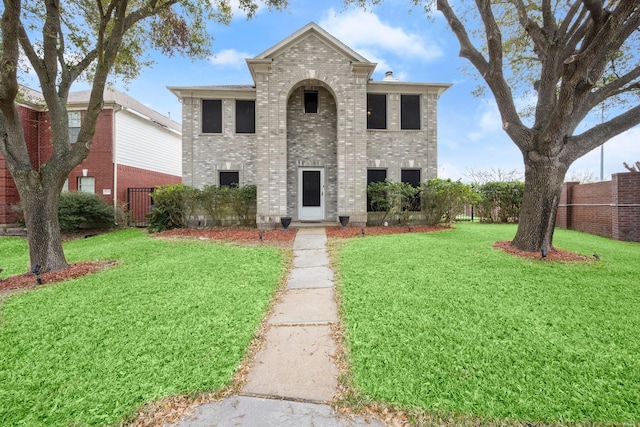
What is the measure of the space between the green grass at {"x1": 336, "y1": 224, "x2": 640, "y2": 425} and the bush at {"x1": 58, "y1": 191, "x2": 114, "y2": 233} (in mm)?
11997

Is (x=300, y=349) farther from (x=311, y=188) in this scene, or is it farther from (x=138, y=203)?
(x=138, y=203)

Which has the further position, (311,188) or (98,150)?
(98,150)

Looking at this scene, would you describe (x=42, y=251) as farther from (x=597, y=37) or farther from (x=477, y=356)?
(x=597, y=37)

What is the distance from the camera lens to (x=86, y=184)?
14.5 meters

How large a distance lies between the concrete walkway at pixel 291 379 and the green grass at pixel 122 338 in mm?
242

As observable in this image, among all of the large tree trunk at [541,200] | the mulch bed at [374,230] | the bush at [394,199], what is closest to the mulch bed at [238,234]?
the mulch bed at [374,230]

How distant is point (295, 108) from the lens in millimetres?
12562

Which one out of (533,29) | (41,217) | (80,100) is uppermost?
(80,100)

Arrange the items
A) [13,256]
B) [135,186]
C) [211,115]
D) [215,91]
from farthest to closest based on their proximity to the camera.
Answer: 1. [135,186]
2. [211,115]
3. [215,91]
4. [13,256]

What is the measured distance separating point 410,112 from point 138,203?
1386 centimetres

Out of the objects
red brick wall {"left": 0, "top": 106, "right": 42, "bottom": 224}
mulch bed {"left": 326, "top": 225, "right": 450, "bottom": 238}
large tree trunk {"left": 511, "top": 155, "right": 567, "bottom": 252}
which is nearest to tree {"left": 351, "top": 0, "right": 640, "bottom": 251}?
large tree trunk {"left": 511, "top": 155, "right": 567, "bottom": 252}

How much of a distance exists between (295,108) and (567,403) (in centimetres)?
1218

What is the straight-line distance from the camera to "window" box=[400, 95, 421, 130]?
41.8 ft

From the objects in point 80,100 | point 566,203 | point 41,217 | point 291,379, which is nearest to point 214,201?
point 41,217
